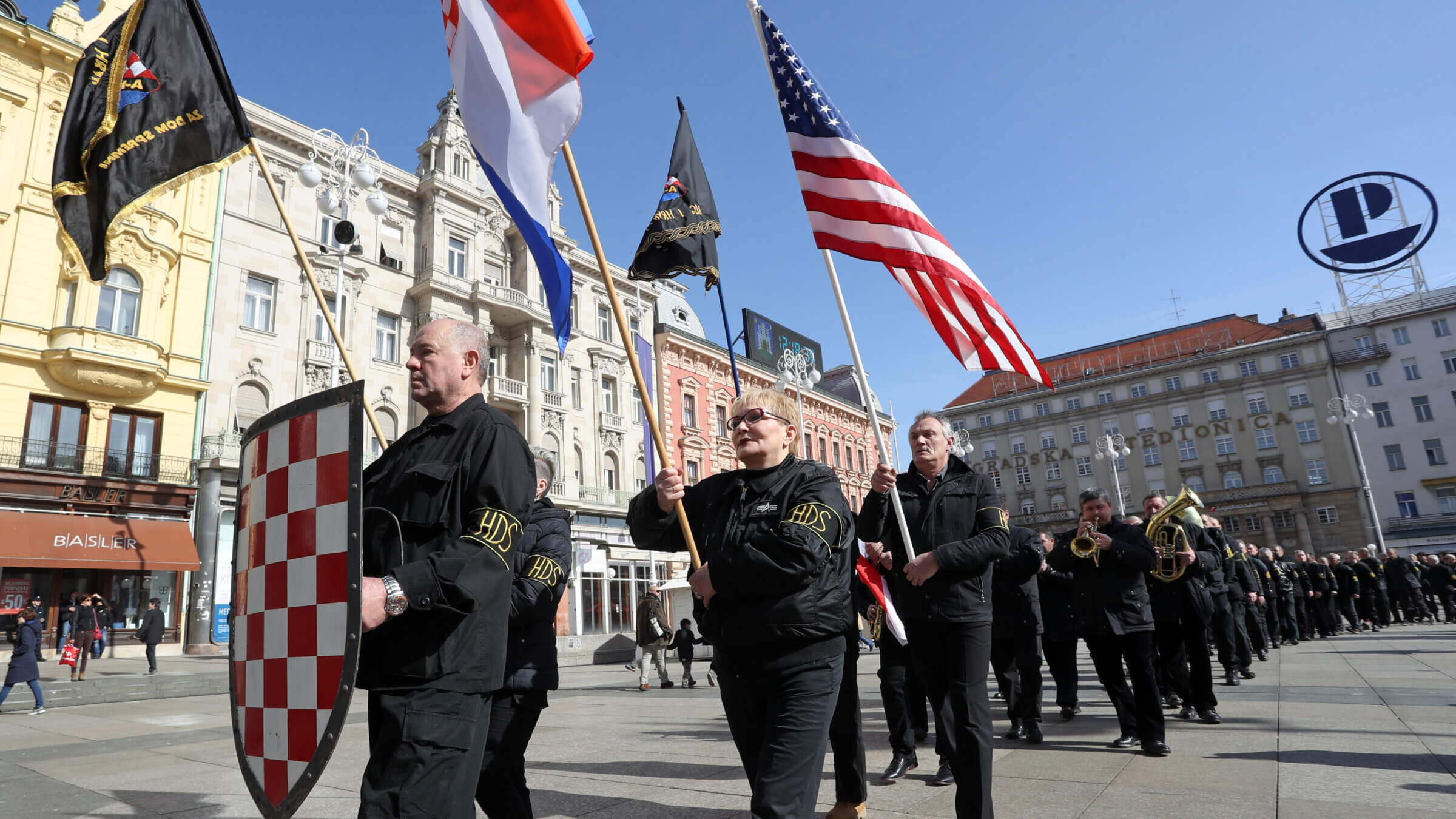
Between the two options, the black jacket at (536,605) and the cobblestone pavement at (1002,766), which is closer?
the black jacket at (536,605)

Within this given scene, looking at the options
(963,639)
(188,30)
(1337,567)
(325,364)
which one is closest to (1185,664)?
(963,639)

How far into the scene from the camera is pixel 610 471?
115ft

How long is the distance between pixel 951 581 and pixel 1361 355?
73.8 metres

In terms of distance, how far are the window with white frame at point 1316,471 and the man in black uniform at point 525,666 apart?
72.6 metres

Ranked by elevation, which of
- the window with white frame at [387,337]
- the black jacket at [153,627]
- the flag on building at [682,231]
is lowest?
the black jacket at [153,627]

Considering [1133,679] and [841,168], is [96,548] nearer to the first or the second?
[841,168]

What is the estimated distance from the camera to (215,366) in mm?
23531

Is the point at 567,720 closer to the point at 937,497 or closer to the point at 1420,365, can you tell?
the point at 937,497

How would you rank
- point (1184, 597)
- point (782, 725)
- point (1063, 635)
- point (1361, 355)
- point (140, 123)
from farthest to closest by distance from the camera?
point (1361, 355) < point (1063, 635) < point (1184, 597) < point (140, 123) < point (782, 725)

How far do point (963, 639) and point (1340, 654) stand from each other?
1259 centimetres

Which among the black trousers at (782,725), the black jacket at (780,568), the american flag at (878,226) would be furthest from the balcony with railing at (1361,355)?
the black trousers at (782,725)

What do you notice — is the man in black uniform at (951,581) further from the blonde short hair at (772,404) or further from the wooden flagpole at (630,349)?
the wooden flagpole at (630,349)

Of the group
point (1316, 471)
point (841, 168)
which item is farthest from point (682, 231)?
point (1316, 471)

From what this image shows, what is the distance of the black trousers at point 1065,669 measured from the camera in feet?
23.5
